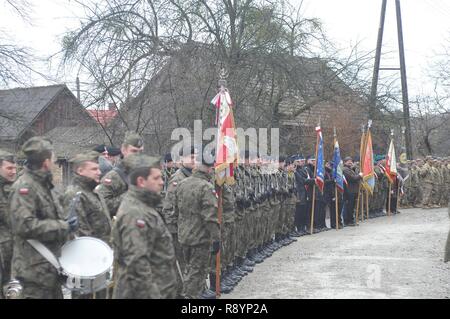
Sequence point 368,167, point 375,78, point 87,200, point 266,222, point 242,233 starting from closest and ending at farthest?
point 87,200
point 242,233
point 266,222
point 368,167
point 375,78

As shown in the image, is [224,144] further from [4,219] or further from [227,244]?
[4,219]

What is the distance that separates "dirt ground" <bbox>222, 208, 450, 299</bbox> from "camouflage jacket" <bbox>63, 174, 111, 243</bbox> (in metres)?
3.02

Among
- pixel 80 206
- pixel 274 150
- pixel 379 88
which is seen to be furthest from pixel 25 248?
pixel 379 88

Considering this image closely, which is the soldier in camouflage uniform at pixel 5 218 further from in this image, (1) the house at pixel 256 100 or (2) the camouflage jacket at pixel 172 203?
(1) the house at pixel 256 100

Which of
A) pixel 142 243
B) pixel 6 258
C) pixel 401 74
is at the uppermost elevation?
pixel 401 74

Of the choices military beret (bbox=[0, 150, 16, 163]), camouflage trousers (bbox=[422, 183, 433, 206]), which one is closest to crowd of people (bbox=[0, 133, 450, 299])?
military beret (bbox=[0, 150, 16, 163])

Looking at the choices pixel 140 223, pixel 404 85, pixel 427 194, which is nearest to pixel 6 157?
pixel 140 223

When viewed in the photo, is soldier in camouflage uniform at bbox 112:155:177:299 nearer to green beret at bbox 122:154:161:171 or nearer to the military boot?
green beret at bbox 122:154:161:171

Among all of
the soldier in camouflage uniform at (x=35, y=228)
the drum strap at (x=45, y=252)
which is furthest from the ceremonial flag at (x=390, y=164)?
the drum strap at (x=45, y=252)

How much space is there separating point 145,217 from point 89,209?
1373mm

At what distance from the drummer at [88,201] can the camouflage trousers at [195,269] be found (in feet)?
5.01

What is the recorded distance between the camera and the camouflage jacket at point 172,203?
7.78m

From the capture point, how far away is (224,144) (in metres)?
8.78
